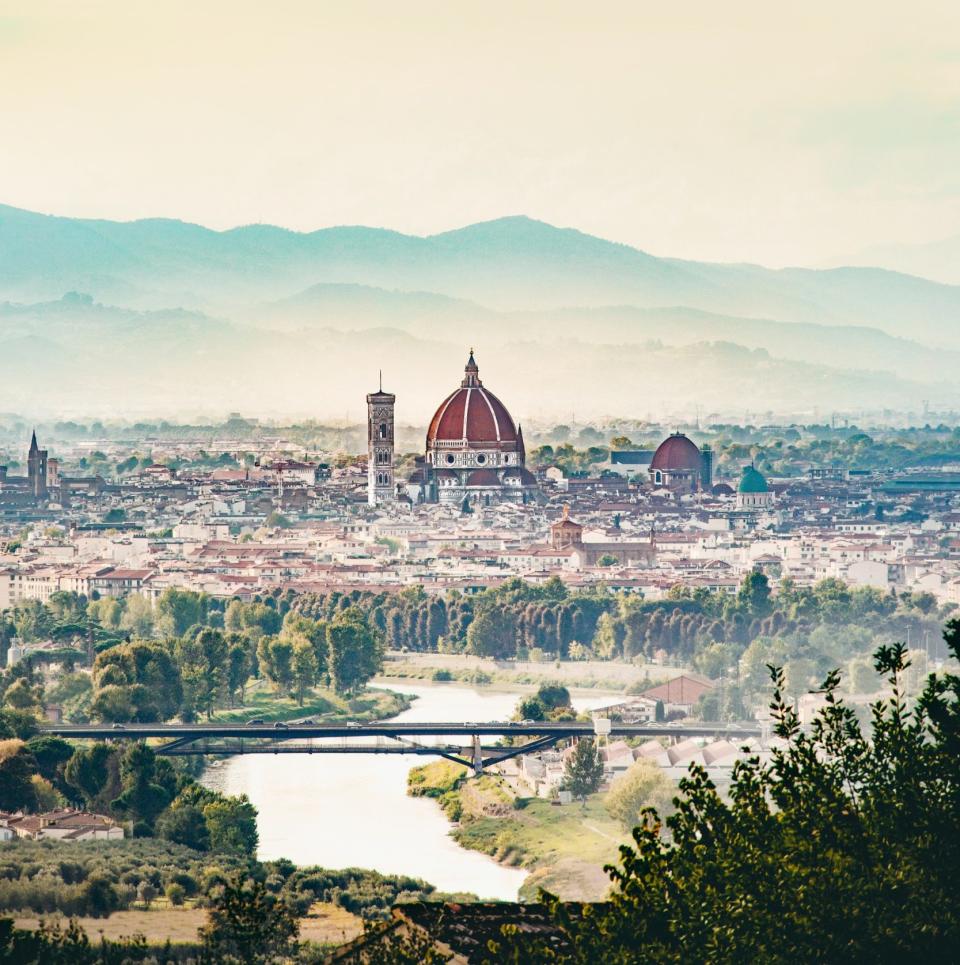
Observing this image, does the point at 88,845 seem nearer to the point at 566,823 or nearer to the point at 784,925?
the point at 566,823

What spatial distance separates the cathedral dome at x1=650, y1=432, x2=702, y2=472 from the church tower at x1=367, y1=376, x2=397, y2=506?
36.1 feet

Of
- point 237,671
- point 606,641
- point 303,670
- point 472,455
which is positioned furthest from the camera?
point 472,455

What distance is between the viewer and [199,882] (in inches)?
848

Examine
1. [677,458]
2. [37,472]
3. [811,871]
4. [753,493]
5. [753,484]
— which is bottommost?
[753,493]

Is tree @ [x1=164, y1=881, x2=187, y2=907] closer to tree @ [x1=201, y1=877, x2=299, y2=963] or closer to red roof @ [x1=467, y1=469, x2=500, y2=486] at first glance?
tree @ [x1=201, y1=877, x2=299, y2=963]

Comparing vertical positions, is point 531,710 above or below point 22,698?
below

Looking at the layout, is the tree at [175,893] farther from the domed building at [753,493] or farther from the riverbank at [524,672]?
the domed building at [753,493]

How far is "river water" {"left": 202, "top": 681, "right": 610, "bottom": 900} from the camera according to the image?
23.9 meters

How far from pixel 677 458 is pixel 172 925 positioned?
2761 inches

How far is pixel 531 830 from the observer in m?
25.5

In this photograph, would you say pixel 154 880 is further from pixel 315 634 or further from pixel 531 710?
pixel 315 634

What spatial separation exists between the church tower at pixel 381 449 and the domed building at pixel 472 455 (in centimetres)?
83

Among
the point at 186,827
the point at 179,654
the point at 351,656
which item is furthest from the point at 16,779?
the point at 351,656

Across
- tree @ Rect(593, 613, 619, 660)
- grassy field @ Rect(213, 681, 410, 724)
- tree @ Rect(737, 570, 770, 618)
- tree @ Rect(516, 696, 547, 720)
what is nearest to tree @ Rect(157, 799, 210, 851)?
grassy field @ Rect(213, 681, 410, 724)
